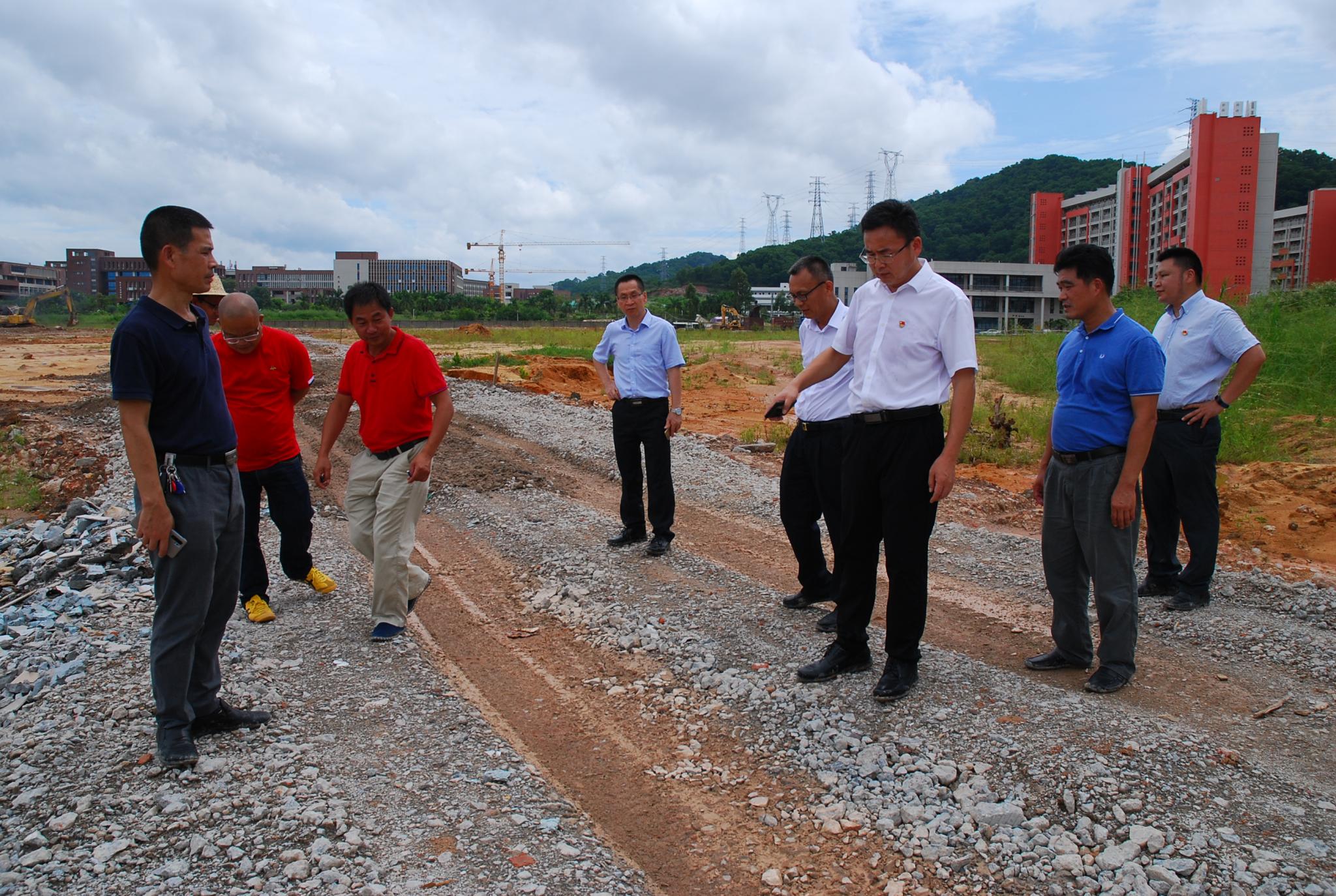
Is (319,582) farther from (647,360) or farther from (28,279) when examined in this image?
(28,279)

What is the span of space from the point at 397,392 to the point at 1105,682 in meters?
4.03

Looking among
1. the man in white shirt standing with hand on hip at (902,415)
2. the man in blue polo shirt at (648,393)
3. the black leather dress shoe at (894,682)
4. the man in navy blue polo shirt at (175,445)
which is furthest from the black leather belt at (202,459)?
the man in blue polo shirt at (648,393)

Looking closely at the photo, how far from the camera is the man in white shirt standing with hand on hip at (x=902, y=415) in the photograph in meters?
3.73

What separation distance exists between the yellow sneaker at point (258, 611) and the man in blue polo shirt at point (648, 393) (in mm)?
2634

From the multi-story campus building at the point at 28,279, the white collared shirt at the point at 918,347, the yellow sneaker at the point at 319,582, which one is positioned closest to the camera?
the white collared shirt at the point at 918,347

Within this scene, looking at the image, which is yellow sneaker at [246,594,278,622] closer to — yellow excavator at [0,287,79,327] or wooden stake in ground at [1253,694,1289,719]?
wooden stake in ground at [1253,694,1289,719]

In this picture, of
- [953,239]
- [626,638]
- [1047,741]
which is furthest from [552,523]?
[953,239]

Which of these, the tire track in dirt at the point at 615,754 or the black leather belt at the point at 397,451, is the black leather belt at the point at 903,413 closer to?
the tire track in dirt at the point at 615,754

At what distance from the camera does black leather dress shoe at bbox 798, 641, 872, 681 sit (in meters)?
4.20

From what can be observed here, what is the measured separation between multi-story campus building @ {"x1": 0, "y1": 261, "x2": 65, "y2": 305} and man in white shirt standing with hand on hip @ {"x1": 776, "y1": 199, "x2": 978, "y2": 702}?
149935mm

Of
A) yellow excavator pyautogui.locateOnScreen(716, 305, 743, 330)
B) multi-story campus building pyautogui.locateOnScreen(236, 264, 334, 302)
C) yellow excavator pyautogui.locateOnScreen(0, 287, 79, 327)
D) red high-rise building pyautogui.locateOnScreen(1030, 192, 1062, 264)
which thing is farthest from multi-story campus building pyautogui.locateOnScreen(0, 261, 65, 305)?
red high-rise building pyautogui.locateOnScreen(1030, 192, 1062, 264)

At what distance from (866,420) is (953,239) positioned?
10929 cm

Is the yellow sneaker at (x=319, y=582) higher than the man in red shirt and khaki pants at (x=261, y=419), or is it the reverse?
the man in red shirt and khaki pants at (x=261, y=419)

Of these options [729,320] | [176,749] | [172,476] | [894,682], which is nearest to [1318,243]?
[729,320]
